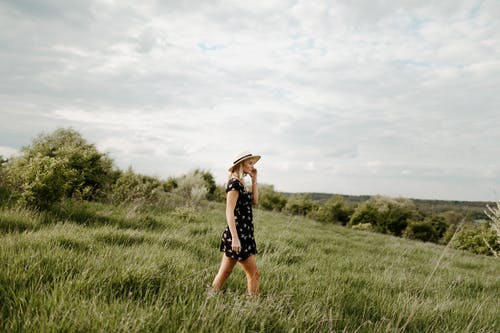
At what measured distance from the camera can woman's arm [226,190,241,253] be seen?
4.01 m

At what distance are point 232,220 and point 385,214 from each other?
59.7 m

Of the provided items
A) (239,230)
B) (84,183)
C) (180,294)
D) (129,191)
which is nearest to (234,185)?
(239,230)

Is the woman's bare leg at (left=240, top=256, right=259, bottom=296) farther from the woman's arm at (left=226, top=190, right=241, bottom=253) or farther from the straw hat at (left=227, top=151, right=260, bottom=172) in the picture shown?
the straw hat at (left=227, top=151, right=260, bottom=172)

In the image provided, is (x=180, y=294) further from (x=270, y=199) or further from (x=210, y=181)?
(x=270, y=199)

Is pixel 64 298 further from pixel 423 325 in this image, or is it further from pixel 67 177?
pixel 67 177

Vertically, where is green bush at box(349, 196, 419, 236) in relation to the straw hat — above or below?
below

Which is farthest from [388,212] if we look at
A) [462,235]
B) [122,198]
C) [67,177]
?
[67,177]

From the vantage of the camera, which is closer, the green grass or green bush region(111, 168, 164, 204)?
the green grass

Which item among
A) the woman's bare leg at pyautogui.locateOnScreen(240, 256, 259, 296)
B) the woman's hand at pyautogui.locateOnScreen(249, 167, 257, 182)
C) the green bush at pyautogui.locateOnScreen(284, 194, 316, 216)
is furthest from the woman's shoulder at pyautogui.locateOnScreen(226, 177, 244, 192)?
the green bush at pyautogui.locateOnScreen(284, 194, 316, 216)

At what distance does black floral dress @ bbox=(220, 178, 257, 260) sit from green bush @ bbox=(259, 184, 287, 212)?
37.1 meters

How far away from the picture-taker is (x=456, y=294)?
21.0 feet

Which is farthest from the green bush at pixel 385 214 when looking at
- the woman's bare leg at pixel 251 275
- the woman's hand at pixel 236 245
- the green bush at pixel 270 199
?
the woman's hand at pixel 236 245

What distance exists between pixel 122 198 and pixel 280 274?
30.4 ft

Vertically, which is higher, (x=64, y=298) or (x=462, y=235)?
(x=64, y=298)
